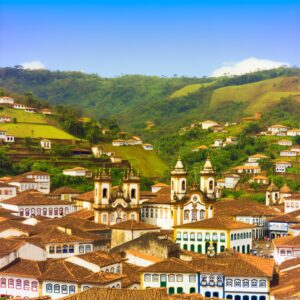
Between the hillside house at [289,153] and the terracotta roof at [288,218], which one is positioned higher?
the hillside house at [289,153]

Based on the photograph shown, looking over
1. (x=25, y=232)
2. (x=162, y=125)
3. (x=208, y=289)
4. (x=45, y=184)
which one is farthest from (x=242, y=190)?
(x=162, y=125)

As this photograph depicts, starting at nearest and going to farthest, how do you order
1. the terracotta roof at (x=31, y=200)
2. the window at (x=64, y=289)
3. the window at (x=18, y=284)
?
the window at (x=64, y=289) < the window at (x=18, y=284) < the terracotta roof at (x=31, y=200)

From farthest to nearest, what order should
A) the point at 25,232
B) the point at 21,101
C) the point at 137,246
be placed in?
the point at 21,101, the point at 25,232, the point at 137,246

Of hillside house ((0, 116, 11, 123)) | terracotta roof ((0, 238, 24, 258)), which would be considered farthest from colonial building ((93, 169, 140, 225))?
hillside house ((0, 116, 11, 123))

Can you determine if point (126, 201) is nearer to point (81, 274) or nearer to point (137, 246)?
point (137, 246)

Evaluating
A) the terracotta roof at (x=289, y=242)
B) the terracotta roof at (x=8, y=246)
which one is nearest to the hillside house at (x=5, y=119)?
the terracotta roof at (x=289, y=242)

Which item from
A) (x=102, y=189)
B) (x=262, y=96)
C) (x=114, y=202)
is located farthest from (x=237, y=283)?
(x=262, y=96)

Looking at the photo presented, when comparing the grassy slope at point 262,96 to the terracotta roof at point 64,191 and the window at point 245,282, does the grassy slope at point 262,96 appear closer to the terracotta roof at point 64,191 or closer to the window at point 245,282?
the terracotta roof at point 64,191
